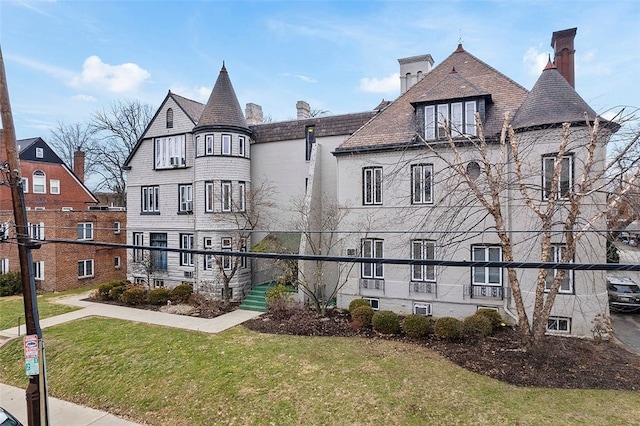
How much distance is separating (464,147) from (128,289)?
53.6 ft

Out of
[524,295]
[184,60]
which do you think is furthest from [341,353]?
[184,60]

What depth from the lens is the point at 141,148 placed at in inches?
802

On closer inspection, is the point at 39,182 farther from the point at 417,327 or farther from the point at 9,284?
the point at 417,327

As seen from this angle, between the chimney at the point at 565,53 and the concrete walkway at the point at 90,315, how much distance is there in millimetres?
15764

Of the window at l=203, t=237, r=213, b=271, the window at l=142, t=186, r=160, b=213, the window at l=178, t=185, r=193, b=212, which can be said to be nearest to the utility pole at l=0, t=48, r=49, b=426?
the window at l=203, t=237, r=213, b=271

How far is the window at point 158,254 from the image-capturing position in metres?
19.7

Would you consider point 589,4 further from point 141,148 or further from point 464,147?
point 141,148

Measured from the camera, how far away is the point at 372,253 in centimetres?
1482

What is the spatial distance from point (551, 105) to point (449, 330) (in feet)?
26.0

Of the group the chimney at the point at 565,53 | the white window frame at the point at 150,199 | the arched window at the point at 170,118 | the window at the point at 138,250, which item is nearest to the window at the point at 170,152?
the arched window at the point at 170,118

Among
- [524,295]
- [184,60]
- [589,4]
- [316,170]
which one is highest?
[184,60]

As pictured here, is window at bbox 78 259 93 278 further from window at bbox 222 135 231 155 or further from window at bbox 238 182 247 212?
window at bbox 222 135 231 155

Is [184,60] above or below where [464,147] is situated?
above

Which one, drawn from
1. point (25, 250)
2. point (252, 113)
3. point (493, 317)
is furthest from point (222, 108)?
point (493, 317)
